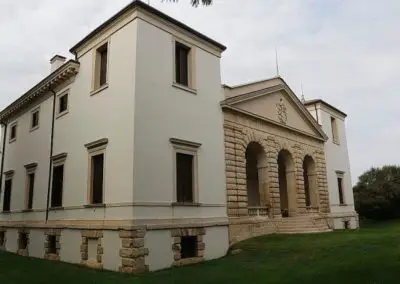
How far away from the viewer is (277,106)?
23.1 metres

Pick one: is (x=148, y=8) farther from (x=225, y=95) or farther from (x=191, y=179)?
(x=191, y=179)

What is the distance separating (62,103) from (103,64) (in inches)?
163

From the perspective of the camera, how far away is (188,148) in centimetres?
1609

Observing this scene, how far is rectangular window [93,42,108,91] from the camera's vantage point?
1695cm

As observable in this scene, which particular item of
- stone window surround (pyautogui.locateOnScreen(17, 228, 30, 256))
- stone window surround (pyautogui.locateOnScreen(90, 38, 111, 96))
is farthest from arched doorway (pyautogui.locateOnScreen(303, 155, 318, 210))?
stone window surround (pyautogui.locateOnScreen(17, 228, 30, 256))

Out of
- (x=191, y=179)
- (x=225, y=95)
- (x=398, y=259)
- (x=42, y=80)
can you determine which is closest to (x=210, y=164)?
(x=191, y=179)

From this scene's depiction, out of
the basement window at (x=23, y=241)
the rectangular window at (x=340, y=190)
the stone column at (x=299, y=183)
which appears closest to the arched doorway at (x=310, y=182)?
the stone column at (x=299, y=183)

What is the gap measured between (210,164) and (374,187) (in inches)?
1049

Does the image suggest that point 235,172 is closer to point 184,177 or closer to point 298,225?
point 184,177

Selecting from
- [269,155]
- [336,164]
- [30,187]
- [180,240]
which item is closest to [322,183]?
[336,164]

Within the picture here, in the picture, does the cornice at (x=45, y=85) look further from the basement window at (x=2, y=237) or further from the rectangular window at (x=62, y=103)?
the basement window at (x=2, y=237)

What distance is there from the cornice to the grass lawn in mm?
8888

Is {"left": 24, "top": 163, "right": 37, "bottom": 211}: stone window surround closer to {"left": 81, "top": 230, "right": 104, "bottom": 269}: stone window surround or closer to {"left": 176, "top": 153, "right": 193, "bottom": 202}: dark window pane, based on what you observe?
{"left": 81, "top": 230, "right": 104, "bottom": 269}: stone window surround

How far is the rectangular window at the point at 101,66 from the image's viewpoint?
16953mm
